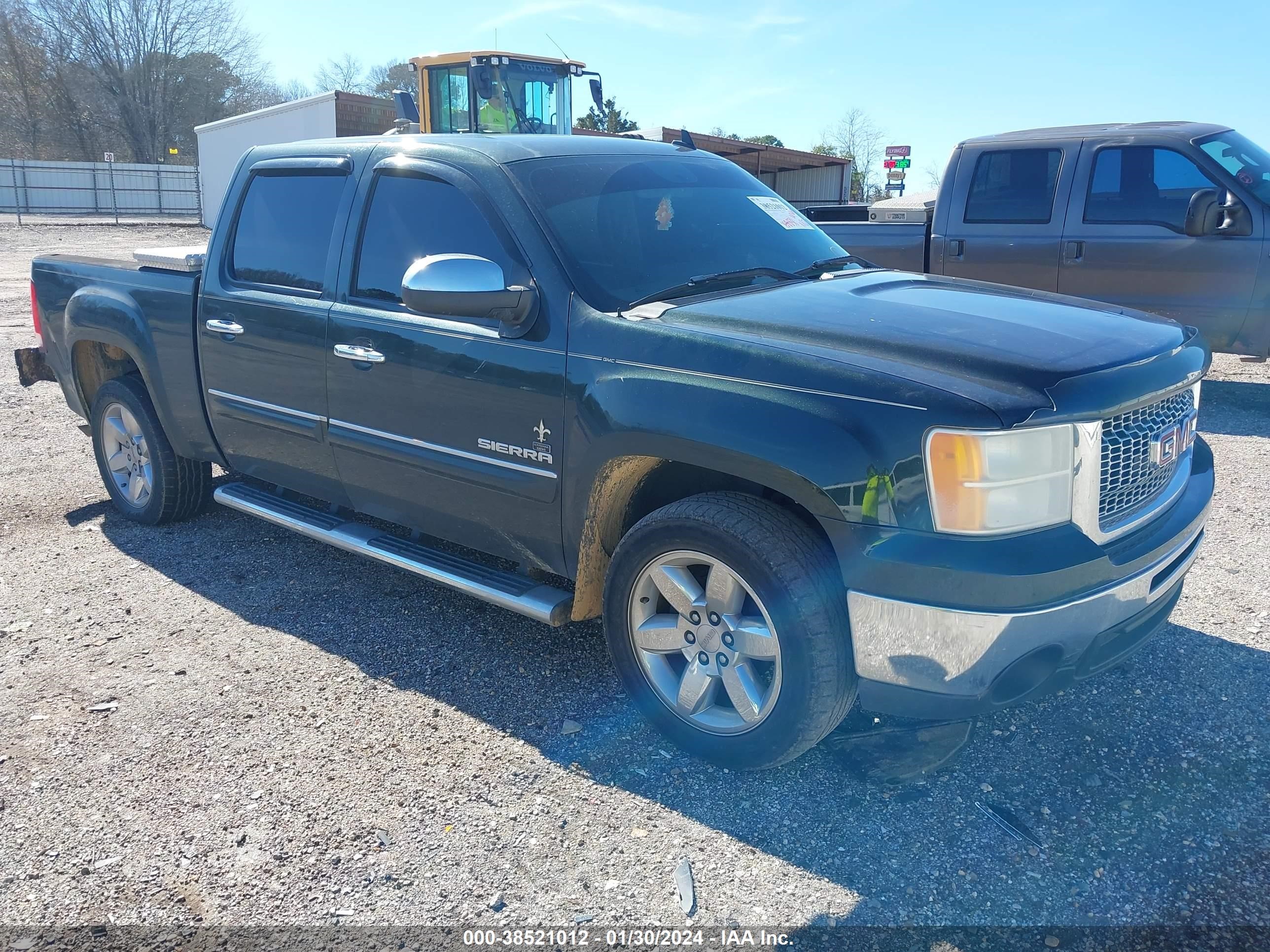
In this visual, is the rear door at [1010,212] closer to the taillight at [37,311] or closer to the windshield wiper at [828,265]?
the windshield wiper at [828,265]

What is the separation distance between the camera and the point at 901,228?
8.59 metres

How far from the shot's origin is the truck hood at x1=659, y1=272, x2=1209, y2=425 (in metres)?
2.60

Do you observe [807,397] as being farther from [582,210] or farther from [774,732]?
[582,210]

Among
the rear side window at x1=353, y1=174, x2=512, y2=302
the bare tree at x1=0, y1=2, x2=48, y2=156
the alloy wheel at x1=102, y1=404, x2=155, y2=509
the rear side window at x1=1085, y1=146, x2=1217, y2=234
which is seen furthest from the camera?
the bare tree at x1=0, y1=2, x2=48, y2=156

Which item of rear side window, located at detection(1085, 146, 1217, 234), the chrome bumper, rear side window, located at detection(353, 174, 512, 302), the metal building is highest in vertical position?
the metal building

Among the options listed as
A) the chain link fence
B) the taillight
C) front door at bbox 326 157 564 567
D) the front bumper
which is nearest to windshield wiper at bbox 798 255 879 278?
front door at bbox 326 157 564 567

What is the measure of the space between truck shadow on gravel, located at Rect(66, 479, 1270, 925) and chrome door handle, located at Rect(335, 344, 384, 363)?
1094 mm

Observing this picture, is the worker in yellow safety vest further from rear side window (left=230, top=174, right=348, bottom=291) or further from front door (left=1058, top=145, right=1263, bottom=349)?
rear side window (left=230, top=174, right=348, bottom=291)

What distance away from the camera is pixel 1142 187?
300 inches

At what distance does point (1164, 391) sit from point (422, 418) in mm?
2417

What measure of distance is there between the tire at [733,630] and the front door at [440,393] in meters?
0.44

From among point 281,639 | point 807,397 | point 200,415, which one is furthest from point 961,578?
point 200,415

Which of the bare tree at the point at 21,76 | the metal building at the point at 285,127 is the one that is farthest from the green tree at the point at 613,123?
the bare tree at the point at 21,76

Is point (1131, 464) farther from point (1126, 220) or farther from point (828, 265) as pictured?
point (1126, 220)
